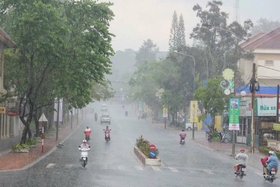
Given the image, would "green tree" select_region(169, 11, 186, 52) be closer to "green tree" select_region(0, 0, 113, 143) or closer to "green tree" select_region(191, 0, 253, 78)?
"green tree" select_region(191, 0, 253, 78)

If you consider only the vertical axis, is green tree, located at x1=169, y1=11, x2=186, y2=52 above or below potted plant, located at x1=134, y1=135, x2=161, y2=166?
above

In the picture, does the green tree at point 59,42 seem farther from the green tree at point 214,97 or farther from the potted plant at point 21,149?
the green tree at point 214,97

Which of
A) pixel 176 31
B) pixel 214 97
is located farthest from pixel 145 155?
pixel 176 31

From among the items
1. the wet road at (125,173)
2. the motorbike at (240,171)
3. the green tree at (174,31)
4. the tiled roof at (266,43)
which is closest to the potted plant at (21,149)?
the wet road at (125,173)

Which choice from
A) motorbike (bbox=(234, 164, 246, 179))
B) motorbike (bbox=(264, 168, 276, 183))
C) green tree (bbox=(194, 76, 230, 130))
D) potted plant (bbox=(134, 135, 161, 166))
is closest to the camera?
motorbike (bbox=(264, 168, 276, 183))

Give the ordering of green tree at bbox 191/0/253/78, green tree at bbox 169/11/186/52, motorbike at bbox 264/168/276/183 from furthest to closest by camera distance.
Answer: green tree at bbox 169/11/186/52, green tree at bbox 191/0/253/78, motorbike at bbox 264/168/276/183

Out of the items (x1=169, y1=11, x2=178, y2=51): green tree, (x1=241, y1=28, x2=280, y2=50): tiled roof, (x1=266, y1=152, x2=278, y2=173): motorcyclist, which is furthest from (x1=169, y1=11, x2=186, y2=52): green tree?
(x1=266, y1=152, x2=278, y2=173): motorcyclist

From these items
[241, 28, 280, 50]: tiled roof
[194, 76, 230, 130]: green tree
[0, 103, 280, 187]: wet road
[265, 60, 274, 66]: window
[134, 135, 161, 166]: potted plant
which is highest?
[241, 28, 280, 50]: tiled roof

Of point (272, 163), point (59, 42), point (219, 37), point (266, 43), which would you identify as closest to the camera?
point (272, 163)

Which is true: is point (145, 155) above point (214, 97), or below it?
below

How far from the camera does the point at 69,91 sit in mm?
39969

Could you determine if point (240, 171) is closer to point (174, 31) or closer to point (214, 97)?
point (214, 97)

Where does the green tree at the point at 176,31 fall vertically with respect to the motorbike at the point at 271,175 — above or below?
above

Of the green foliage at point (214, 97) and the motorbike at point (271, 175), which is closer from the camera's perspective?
the motorbike at point (271, 175)
